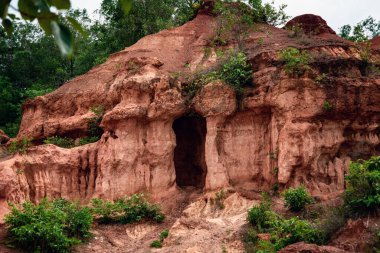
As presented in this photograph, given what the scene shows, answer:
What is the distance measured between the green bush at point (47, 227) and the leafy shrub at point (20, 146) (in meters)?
3.79

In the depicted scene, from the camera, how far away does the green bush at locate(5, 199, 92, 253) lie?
14.7 m

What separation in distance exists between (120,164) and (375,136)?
332 inches

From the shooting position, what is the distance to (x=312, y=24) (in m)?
24.1

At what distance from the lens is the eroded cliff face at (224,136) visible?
60.1ft

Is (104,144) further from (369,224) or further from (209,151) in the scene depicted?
(369,224)

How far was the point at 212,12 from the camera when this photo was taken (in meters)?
26.0

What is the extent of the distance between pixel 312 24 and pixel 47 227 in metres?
14.6

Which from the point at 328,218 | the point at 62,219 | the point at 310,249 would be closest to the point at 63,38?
the point at 310,249

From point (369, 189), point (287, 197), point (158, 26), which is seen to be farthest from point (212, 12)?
point (369, 189)

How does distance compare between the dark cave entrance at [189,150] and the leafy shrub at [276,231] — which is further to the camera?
the dark cave entrance at [189,150]

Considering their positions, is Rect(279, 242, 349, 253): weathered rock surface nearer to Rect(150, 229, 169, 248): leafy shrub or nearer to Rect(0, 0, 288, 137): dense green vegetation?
Rect(150, 229, 169, 248): leafy shrub

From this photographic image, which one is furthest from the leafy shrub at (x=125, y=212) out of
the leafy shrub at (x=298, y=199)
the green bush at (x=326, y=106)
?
the green bush at (x=326, y=106)

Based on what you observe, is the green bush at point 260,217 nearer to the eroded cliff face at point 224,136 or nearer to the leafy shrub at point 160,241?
the leafy shrub at point 160,241

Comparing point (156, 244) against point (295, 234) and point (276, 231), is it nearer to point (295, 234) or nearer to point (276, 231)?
point (276, 231)
